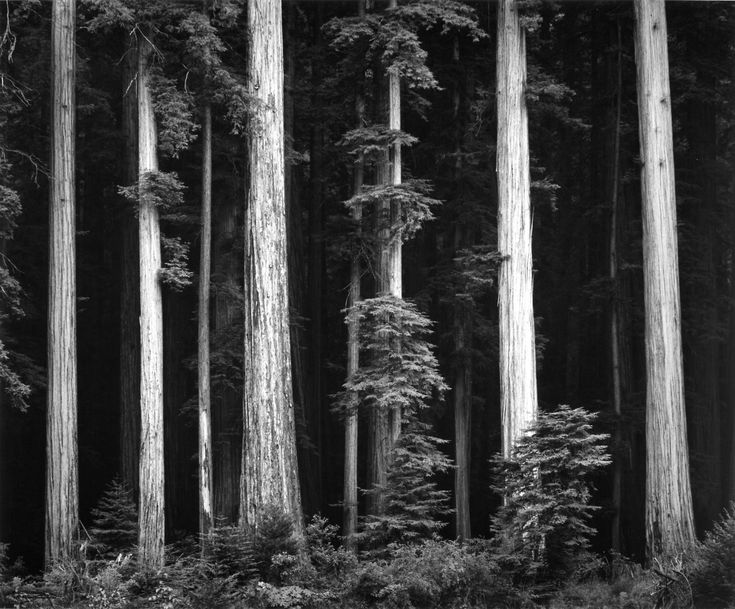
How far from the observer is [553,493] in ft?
37.0

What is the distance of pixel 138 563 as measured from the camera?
13609mm

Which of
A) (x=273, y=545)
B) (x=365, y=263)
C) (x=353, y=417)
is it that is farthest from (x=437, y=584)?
(x=365, y=263)

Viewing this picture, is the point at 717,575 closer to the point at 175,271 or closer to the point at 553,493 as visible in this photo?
the point at 553,493

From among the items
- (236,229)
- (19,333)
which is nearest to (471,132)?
(236,229)

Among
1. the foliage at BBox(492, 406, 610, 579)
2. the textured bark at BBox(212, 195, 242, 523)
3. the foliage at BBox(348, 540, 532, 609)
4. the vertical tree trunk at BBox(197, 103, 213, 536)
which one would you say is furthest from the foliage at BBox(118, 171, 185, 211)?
the foliage at BBox(492, 406, 610, 579)

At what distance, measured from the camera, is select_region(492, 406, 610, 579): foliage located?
11.1 metres

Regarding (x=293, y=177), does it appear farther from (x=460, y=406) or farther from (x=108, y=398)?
(x=108, y=398)

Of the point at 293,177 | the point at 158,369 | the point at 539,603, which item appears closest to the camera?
the point at 539,603

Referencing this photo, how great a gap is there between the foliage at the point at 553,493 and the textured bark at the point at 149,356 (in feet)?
19.5

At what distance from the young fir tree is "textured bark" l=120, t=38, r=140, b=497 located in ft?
18.5

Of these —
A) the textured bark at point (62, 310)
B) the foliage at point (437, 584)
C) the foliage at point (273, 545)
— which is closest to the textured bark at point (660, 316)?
the foliage at point (437, 584)

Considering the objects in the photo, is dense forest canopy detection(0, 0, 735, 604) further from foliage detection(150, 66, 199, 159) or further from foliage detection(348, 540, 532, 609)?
foliage detection(348, 540, 532, 609)

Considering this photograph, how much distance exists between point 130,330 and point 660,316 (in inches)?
439

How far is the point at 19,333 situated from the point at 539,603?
56.8 ft
